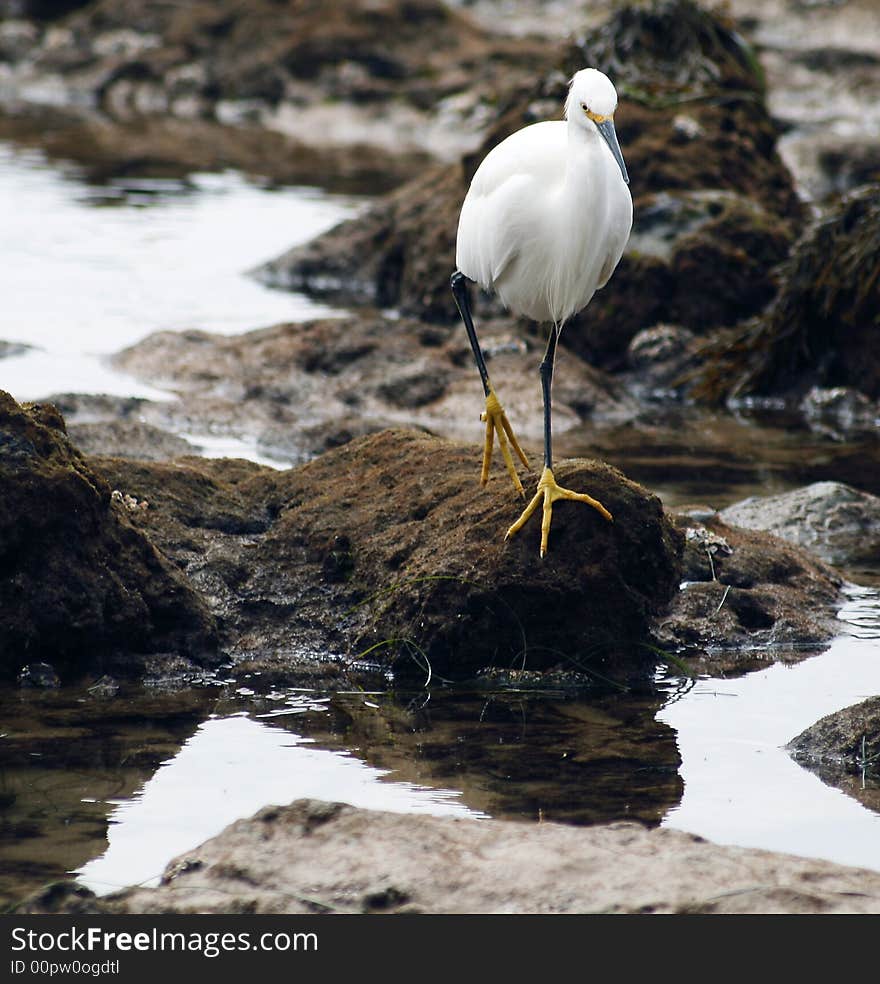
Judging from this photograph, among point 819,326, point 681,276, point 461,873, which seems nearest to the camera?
point 461,873

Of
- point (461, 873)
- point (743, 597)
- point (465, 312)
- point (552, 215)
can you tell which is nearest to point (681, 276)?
point (743, 597)

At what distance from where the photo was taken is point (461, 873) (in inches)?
149

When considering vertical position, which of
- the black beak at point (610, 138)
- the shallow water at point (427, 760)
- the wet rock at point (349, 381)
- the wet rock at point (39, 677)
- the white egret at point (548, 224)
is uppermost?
the black beak at point (610, 138)

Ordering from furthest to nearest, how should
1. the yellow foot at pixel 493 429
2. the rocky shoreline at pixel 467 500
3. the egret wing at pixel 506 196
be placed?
the yellow foot at pixel 493 429 < the egret wing at pixel 506 196 < the rocky shoreline at pixel 467 500

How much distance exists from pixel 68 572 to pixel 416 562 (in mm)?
1309

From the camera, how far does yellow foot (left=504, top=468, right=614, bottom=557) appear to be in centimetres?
579

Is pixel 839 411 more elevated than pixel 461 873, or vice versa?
pixel 461 873

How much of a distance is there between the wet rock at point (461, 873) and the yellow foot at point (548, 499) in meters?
1.87

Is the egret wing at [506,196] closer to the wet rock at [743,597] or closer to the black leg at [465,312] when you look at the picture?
the black leg at [465,312]

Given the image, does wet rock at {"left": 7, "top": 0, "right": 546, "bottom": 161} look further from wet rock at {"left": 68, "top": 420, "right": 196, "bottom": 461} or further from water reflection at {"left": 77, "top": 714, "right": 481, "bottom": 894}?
water reflection at {"left": 77, "top": 714, "right": 481, "bottom": 894}

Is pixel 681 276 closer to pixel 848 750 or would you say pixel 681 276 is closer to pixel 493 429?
pixel 493 429

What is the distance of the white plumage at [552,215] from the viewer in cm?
570

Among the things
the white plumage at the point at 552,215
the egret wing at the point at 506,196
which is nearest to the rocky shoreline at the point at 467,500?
the white plumage at the point at 552,215

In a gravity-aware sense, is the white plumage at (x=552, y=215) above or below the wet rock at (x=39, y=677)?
above
